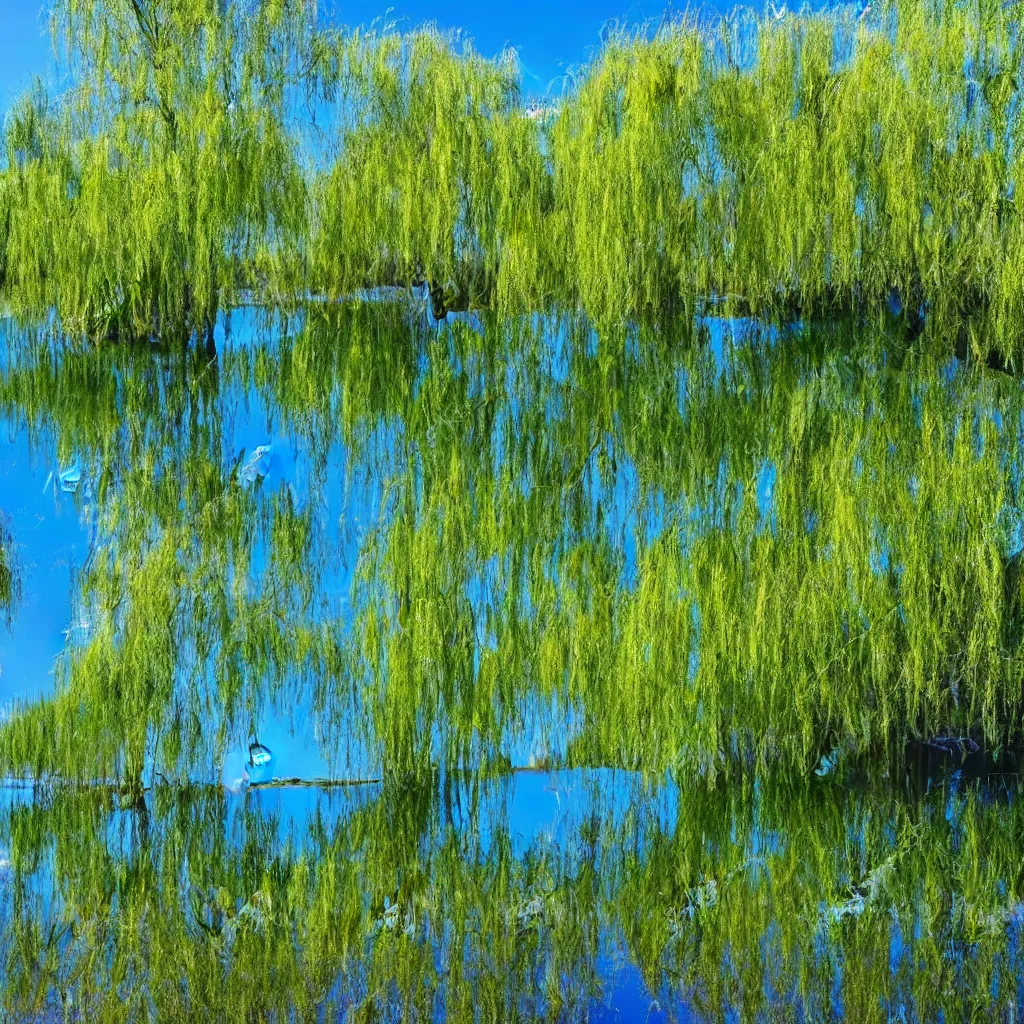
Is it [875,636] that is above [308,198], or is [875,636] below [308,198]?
below

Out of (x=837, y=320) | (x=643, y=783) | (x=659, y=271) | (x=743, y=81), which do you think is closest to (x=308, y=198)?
(x=659, y=271)

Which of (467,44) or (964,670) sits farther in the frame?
(467,44)

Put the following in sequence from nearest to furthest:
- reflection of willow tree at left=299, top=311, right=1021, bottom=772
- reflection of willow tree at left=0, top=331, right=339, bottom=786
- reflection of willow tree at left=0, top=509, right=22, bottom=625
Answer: reflection of willow tree at left=299, top=311, right=1021, bottom=772
reflection of willow tree at left=0, top=331, right=339, bottom=786
reflection of willow tree at left=0, top=509, right=22, bottom=625

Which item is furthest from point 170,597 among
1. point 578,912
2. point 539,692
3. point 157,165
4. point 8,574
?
point 578,912

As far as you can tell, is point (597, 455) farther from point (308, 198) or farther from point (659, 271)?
point (308, 198)

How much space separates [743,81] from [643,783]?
2025 mm

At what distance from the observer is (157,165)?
3.34 m

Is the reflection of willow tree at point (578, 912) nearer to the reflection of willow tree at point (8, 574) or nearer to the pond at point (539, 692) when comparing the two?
the pond at point (539, 692)

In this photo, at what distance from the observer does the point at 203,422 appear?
132 inches

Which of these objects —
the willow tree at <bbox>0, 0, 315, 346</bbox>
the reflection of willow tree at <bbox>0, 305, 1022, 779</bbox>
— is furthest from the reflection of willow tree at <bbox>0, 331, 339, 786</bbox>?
the willow tree at <bbox>0, 0, 315, 346</bbox>

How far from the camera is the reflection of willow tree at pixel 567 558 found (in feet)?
9.95

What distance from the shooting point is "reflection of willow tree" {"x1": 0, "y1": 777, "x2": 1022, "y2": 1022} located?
307 centimetres

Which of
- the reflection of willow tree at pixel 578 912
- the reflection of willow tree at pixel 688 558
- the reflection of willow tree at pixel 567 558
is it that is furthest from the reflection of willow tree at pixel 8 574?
the reflection of willow tree at pixel 688 558

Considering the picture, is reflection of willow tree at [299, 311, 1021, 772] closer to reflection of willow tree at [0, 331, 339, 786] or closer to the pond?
the pond
